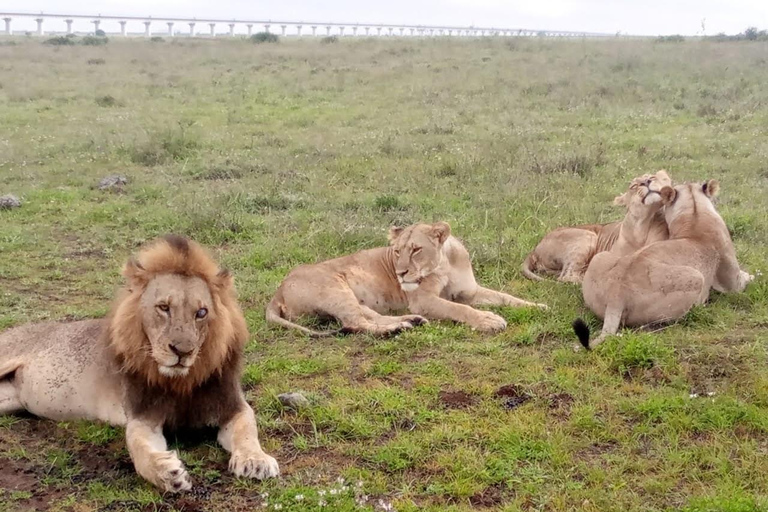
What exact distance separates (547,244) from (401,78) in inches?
596

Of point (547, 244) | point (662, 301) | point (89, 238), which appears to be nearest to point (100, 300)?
point (89, 238)

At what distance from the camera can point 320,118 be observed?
15.5 m

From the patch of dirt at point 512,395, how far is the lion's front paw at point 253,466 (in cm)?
128

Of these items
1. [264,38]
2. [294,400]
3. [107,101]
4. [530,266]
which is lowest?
[294,400]

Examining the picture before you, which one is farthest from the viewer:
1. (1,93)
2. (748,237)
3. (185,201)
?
(1,93)

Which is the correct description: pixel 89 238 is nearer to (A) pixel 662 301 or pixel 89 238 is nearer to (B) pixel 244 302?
(B) pixel 244 302

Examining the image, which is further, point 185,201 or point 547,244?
point 185,201

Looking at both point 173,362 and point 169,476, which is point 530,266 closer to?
point 173,362

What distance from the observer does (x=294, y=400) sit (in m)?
4.24

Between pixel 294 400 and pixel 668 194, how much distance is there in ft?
10.8

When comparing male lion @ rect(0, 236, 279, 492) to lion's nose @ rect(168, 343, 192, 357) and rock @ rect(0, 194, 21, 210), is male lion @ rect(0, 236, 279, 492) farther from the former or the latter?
rock @ rect(0, 194, 21, 210)

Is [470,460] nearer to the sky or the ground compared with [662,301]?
nearer to the ground

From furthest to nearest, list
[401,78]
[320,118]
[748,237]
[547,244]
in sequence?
[401,78], [320,118], [748,237], [547,244]

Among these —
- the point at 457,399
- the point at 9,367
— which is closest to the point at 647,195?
the point at 457,399
